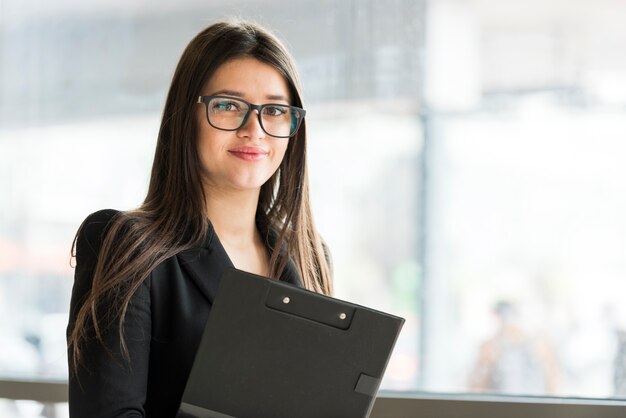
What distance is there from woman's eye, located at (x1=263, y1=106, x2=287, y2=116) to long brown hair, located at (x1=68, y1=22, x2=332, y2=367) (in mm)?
55

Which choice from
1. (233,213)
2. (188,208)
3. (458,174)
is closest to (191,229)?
(188,208)

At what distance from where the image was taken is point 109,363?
52.9 inches

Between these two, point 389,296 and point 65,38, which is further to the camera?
point 65,38

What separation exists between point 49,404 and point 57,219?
812 mm

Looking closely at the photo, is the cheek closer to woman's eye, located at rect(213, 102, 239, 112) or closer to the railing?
woman's eye, located at rect(213, 102, 239, 112)

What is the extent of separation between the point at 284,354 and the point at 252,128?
45 centimetres

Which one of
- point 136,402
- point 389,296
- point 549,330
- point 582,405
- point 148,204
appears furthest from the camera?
point 389,296

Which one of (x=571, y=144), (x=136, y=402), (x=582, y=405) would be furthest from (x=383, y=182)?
(x=136, y=402)

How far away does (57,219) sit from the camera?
9.59 ft

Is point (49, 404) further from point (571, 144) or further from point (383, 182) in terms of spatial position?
point (571, 144)

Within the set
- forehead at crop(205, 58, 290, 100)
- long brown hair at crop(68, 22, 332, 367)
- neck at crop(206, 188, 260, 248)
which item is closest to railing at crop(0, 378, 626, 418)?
long brown hair at crop(68, 22, 332, 367)

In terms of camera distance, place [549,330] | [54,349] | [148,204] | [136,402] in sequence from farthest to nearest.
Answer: [54,349] → [549,330] → [148,204] → [136,402]

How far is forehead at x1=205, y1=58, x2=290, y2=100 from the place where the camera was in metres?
1.54

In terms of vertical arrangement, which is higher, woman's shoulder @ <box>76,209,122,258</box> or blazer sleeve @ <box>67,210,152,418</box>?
woman's shoulder @ <box>76,209,122,258</box>
